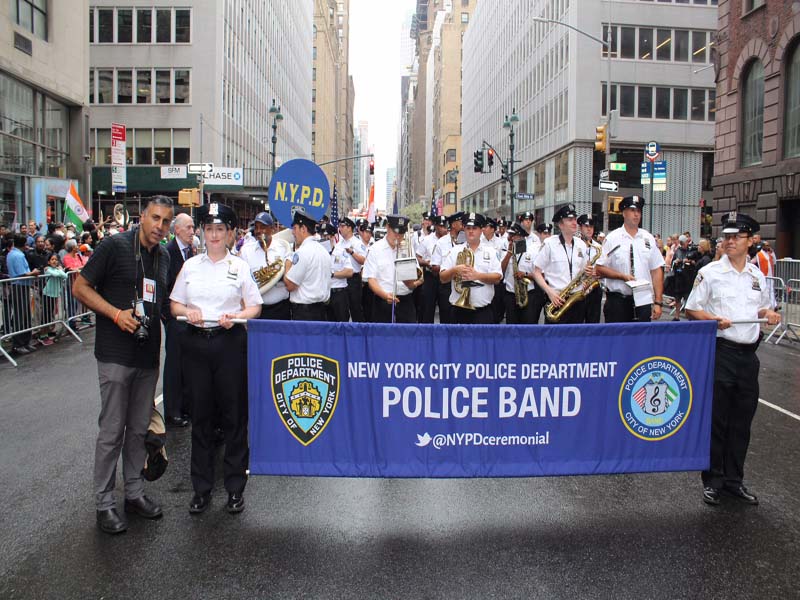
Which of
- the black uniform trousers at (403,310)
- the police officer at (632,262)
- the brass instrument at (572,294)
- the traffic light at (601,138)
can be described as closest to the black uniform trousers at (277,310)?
the black uniform trousers at (403,310)

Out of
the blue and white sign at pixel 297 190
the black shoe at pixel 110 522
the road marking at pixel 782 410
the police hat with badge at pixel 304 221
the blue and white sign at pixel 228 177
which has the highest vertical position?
the blue and white sign at pixel 228 177

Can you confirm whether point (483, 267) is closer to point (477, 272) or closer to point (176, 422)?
point (477, 272)

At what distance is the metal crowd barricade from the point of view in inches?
448

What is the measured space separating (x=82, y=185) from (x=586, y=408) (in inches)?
1182

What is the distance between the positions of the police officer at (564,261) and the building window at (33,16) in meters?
23.8

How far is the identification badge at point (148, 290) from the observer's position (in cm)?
491

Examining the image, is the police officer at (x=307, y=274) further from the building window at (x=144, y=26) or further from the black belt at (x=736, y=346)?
the building window at (x=144, y=26)

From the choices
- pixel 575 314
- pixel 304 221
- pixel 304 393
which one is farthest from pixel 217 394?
pixel 575 314

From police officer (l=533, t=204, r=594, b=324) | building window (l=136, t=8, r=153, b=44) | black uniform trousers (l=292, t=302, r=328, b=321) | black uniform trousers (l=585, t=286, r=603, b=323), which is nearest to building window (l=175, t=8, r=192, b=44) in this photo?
building window (l=136, t=8, r=153, b=44)

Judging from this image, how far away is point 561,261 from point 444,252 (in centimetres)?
423

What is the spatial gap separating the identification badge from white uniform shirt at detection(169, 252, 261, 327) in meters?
0.15

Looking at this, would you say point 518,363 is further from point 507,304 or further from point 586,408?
point 507,304

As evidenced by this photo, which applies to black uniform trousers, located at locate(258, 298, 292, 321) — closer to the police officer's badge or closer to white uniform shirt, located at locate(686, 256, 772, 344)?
the police officer's badge

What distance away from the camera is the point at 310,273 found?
750cm
